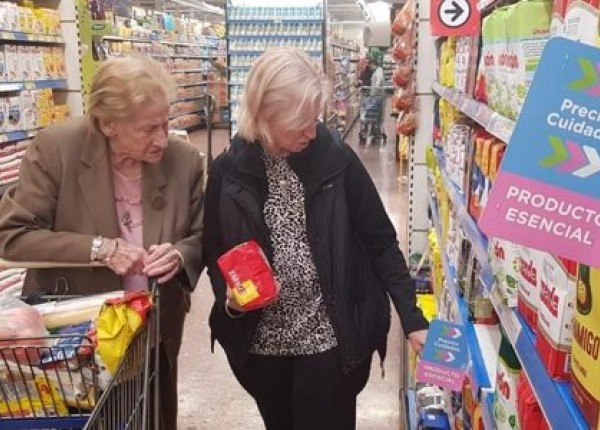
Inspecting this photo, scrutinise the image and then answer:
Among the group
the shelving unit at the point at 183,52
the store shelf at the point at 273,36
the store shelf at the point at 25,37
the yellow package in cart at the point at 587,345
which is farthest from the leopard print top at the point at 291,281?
the shelving unit at the point at 183,52

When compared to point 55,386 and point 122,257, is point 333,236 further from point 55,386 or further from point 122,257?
point 55,386

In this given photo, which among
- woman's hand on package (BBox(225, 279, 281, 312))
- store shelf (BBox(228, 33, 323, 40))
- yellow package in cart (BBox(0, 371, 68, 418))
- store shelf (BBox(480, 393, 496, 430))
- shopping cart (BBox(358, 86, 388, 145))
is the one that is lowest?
shopping cart (BBox(358, 86, 388, 145))

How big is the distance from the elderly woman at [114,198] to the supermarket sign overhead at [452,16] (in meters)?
1.43

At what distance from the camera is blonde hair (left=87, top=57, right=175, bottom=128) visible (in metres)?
1.82

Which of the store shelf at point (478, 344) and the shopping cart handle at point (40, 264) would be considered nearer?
the store shelf at point (478, 344)

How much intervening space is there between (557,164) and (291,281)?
1.28 metres

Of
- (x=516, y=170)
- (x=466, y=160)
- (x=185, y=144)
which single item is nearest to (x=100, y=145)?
(x=185, y=144)

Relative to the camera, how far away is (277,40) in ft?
26.7

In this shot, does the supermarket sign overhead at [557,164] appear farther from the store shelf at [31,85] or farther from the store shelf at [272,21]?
the store shelf at [272,21]

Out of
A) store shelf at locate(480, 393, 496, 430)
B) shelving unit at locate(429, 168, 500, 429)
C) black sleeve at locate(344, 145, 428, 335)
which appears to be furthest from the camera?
black sleeve at locate(344, 145, 428, 335)

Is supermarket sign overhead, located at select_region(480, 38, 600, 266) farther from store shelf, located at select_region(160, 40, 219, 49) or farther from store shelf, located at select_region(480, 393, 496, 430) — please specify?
store shelf, located at select_region(160, 40, 219, 49)

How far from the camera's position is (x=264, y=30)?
812 cm

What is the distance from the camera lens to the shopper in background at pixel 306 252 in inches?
73.2

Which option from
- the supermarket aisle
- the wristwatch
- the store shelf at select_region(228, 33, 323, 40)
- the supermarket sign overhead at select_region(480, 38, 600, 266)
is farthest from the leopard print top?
the store shelf at select_region(228, 33, 323, 40)
